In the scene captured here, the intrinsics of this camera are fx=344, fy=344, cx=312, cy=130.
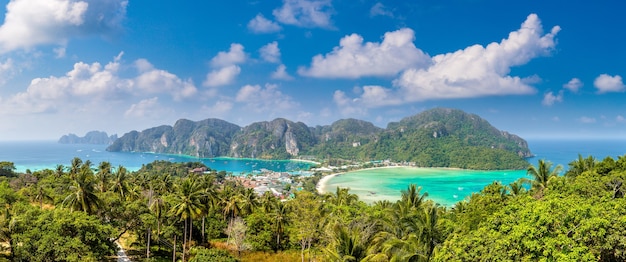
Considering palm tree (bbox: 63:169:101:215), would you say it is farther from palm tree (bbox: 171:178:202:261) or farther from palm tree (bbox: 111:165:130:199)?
palm tree (bbox: 111:165:130:199)

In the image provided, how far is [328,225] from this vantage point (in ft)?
83.3

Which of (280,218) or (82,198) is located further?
(280,218)

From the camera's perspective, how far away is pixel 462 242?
14.5m

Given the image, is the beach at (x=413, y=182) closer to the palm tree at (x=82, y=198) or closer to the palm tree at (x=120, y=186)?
the palm tree at (x=120, y=186)

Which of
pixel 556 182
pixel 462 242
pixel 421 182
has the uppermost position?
pixel 556 182

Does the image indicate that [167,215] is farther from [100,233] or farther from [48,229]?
[48,229]

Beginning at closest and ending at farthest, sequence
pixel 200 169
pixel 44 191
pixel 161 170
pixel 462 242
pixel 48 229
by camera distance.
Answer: pixel 462 242 < pixel 48 229 < pixel 44 191 < pixel 161 170 < pixel 200 169

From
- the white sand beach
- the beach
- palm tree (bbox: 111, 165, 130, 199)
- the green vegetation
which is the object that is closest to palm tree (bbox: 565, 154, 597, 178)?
the green vegetation

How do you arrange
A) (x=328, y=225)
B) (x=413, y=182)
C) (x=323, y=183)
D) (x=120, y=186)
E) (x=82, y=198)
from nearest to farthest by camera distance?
(x=328, y=225)
(x=82, y=198)
(x=120, y=186)
(x=323, y=183)
(x=413, y=182)

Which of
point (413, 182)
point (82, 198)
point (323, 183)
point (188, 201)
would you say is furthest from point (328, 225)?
point (413, 182)

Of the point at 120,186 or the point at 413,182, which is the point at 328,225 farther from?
the point at 413,182

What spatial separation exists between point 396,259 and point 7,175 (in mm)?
71694

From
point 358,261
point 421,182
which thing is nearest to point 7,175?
point 358,261

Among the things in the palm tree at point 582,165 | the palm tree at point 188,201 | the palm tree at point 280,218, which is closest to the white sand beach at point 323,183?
the palm tree at point 280,218
